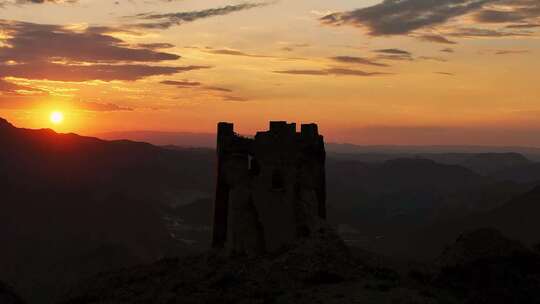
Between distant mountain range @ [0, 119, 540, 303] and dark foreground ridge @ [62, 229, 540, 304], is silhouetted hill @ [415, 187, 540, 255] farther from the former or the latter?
dark foreground ridge @ [62, 229, 540, 304]

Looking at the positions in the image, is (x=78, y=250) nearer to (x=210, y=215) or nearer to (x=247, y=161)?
(x=210, y=215)

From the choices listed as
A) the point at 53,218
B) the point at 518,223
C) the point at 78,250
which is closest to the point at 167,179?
the point at 53,218

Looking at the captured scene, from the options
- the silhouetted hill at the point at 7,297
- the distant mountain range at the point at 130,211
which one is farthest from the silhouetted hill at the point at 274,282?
the distant mountain range at the point at 130,211

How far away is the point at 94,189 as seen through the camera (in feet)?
426

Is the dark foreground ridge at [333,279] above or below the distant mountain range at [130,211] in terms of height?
above

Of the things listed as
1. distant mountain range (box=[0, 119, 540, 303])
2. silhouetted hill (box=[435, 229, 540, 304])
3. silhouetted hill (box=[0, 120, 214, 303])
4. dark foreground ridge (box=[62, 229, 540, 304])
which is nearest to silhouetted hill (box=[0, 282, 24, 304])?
dark foreground ridge (box=[62, 229, 540, 304])

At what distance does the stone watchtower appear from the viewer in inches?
1046

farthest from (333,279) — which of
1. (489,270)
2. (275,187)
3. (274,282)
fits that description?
(275,187)

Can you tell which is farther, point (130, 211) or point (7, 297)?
point (130, 211)

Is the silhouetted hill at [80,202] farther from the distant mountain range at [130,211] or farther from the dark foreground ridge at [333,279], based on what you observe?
the dark foreground ridge at [333,279]

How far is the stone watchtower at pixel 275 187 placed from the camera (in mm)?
26562

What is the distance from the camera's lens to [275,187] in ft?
88.9

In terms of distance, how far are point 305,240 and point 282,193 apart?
514cm

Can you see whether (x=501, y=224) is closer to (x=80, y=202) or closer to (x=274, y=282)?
(x=80, y=202)
